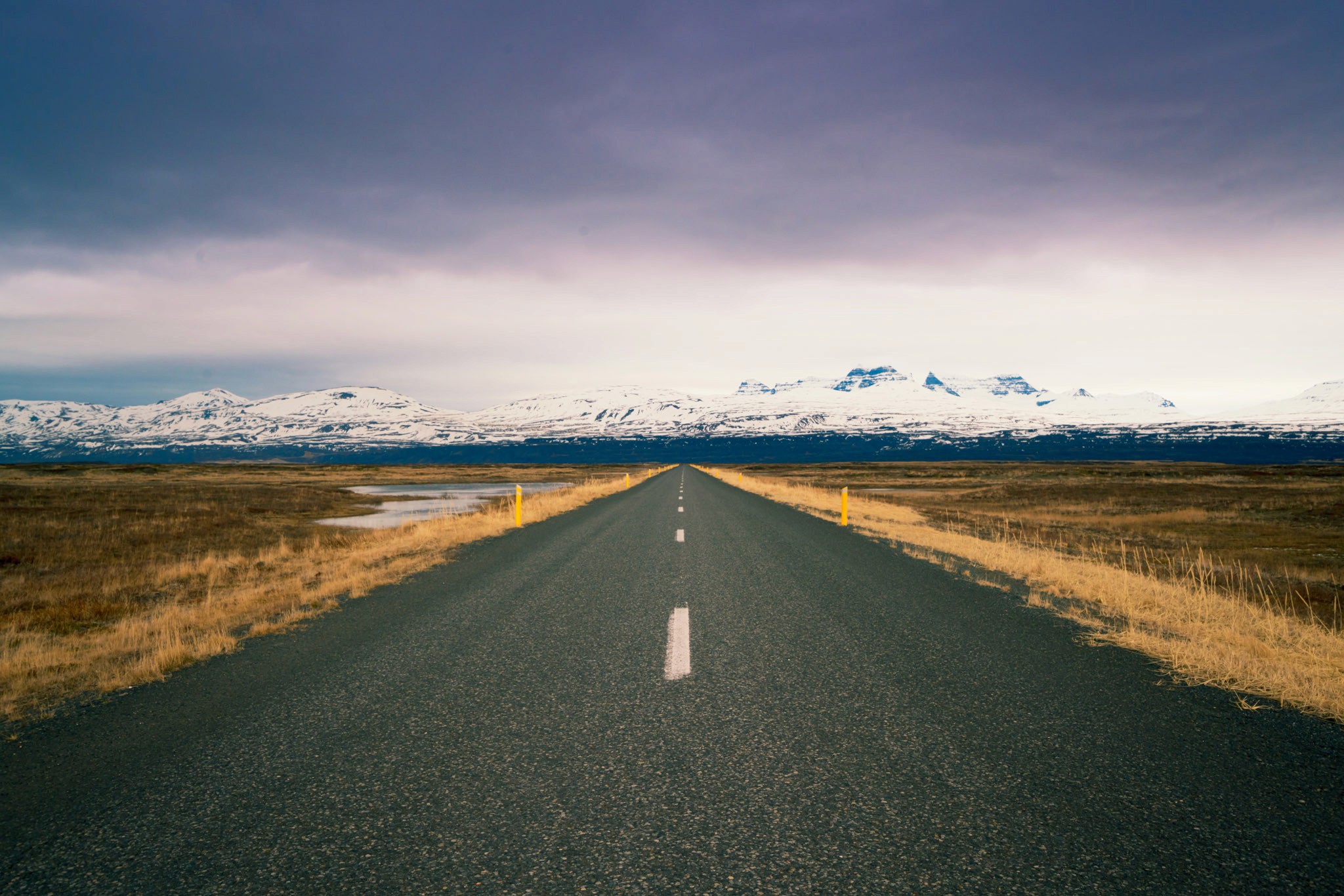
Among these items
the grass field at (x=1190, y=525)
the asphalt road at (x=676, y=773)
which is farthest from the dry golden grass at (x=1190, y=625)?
the grass field at (x=1190, y=525)

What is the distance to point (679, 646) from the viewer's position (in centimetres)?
644

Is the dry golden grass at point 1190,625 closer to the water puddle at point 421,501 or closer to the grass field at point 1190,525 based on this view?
the grass field at point 1190,525

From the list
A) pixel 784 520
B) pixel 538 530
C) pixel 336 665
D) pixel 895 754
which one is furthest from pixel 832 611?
pixel 784 520

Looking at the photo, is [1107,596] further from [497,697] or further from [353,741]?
[353,741]

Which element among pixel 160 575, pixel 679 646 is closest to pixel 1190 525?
pixel 679 646

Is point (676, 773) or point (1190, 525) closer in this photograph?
point (676, 773)

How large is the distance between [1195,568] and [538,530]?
16934 millimetres

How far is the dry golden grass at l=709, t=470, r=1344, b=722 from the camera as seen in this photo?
535cm

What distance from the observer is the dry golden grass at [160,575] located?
666cm

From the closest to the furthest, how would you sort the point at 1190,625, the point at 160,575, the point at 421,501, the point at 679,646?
the point at 679,646 → the point at 1190,625 → the point at 160,575 → the point at 421,501

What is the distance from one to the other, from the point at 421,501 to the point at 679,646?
3778 centimetres

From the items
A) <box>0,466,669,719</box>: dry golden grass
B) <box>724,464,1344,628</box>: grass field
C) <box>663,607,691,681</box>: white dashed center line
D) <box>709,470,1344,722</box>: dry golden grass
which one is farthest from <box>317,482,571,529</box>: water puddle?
<box>724,464,1344,628</box>: grass field

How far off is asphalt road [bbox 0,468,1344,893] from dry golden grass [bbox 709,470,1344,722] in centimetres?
57

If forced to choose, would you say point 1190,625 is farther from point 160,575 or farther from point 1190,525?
point 1190,525
